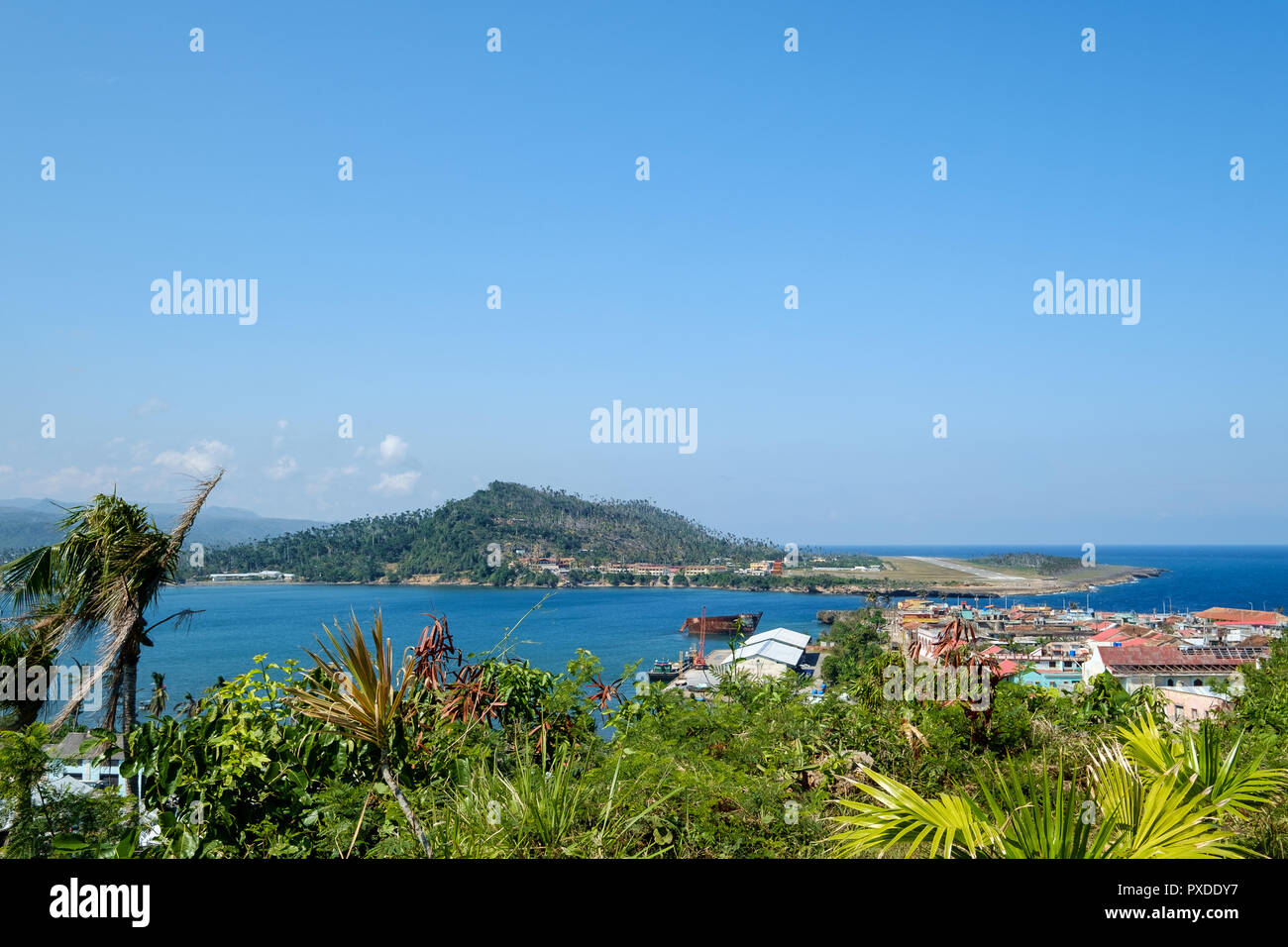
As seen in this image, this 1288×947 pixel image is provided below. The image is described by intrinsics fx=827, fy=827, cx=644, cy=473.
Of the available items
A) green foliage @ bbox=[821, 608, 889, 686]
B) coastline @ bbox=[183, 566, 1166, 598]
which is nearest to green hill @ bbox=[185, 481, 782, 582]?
coastline @ bbox=[183, 566, 1166, 598]

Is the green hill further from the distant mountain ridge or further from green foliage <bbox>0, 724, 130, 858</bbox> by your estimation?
green foliage <bbox>0, 724, 130, 858</bbox>

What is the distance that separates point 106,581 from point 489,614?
38.5 m

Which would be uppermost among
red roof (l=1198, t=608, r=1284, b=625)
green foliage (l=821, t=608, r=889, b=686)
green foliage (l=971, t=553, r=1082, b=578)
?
green foliage (l=821, t=608, r=889, b=686)

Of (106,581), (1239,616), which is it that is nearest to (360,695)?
(106,581)

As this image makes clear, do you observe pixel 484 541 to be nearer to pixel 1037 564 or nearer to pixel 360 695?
pixel 360 695

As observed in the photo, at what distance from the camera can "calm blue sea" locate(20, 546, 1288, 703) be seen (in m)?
29.7

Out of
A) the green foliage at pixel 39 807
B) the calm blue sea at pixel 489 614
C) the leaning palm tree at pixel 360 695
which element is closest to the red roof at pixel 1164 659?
the calm blue sea at pixel 489 614

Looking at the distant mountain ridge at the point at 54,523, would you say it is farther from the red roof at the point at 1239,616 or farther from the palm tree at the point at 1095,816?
Answer: the red roof at the point at 1239,616

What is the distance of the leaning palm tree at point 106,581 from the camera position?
3971mm

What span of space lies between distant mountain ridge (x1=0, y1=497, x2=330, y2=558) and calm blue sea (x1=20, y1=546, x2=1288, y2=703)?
12.4ft

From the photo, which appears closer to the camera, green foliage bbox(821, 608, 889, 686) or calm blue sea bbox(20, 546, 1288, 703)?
green foliage bbox(821, 608, 889, 686)

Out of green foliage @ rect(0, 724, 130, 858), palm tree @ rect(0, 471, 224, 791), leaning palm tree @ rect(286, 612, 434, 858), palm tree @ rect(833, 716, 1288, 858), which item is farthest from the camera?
palm tree @ rect(0, 471, 224, 791)

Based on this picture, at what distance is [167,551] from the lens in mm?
4113
